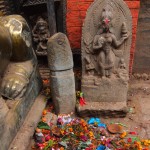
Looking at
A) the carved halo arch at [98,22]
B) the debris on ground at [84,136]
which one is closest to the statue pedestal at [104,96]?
the debris on ground at [84,136]

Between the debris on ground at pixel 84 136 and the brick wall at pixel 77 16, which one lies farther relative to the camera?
the brick wall at pixel 77 16

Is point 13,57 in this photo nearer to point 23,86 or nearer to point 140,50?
point 23,86

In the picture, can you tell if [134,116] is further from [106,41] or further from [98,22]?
[98,22]

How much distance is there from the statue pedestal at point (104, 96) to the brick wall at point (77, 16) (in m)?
0.82

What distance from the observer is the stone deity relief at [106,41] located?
3.79m

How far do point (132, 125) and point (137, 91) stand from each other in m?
0.92

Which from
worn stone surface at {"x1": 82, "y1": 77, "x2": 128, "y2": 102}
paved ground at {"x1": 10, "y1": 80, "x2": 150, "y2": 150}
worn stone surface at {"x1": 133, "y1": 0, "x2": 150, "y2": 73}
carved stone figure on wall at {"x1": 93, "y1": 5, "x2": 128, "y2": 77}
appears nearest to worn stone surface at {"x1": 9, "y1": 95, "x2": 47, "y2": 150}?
paved ground at {"x1": 10, "y1": 80, "x2": 150, "y2": 150}

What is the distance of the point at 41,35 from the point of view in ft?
16.1

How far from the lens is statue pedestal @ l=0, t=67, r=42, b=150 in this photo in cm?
276

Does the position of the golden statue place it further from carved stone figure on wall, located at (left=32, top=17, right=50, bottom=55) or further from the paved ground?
carved stone figure on wall, located at (left=32, top=17, right=50, bottom=55)

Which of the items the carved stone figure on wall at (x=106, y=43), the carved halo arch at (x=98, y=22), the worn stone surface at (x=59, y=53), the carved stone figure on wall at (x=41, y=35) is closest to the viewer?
the worn stone surface at (x=59, y=53)

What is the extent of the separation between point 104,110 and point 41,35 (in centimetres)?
185

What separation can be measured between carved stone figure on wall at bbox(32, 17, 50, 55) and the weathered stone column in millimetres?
1354

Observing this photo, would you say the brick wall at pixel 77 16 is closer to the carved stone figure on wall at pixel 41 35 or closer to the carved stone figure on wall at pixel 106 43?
the carved stone figure on wall at pixel 41 35
